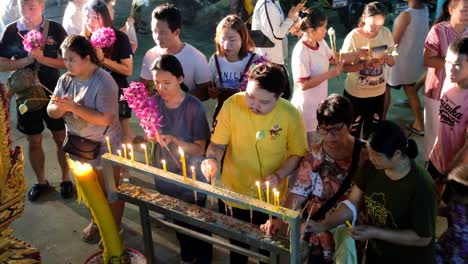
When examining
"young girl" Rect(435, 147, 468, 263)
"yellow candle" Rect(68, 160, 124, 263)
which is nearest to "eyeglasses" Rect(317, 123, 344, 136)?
"young girl" Rect(435, 147, 468, 263)

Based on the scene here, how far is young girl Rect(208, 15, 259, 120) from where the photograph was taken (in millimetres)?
3482

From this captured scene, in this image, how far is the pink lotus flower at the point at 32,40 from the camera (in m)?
3.89

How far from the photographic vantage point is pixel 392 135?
7.00ft

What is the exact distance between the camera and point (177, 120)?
123 inches

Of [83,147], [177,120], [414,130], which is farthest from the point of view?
[414,130]

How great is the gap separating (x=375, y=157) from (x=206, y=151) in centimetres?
122

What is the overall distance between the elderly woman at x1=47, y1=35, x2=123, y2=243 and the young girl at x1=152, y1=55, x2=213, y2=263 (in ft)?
1.49

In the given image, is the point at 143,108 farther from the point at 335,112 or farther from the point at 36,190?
the point at 36,190

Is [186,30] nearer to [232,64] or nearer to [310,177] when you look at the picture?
[232,64]

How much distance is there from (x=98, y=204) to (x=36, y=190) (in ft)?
7.22

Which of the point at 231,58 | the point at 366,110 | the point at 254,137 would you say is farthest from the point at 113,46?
the point at 366,110

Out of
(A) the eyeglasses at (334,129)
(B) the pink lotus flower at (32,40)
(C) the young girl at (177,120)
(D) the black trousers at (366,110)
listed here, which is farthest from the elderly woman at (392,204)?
(B) the pink lotus flower at (32,40)

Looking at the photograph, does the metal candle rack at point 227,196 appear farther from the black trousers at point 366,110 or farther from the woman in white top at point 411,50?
the woman in white top at point 411,50

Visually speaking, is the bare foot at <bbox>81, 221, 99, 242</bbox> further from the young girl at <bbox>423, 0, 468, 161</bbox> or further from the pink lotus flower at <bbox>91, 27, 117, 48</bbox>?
the young girl at <bbox>423, 0, 468, 161</bbox>
